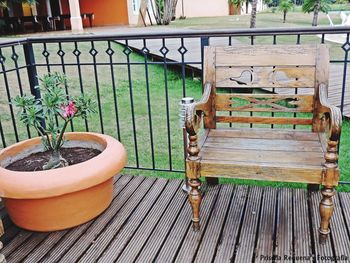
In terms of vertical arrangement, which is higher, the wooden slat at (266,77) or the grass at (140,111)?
the wooden slat at (266,77)

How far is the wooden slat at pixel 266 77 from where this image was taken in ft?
7.06

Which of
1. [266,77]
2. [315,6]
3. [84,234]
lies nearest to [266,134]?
[266,77]

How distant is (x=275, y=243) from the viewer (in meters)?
1.93

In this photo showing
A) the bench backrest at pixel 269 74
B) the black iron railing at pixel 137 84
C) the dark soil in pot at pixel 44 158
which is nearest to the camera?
the bench backrest at pixel 269 74

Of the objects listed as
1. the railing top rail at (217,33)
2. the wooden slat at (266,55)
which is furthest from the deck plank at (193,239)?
the railing top rail at (217,33)

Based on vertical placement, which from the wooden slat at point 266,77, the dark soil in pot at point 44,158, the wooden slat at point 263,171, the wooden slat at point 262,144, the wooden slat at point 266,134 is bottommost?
the dark soil in pot at point 44,158

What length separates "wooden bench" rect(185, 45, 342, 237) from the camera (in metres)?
1.81

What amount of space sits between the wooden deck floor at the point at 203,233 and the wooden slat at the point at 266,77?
2.35 ft

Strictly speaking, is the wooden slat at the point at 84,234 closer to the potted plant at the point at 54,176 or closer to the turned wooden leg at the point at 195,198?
the potted plant at the point at 54,176

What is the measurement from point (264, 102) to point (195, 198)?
0.71 m

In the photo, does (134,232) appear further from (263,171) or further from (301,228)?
(301,228)

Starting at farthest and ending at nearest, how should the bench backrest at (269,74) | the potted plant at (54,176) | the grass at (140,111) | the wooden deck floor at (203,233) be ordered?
the grass at (140,111)
the bench backrest at (269,74)
the potted plant at (54,176)
the wooden deck floor at (203,233)

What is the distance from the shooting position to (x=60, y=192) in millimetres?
1980

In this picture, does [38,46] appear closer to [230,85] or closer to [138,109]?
[138,109]
